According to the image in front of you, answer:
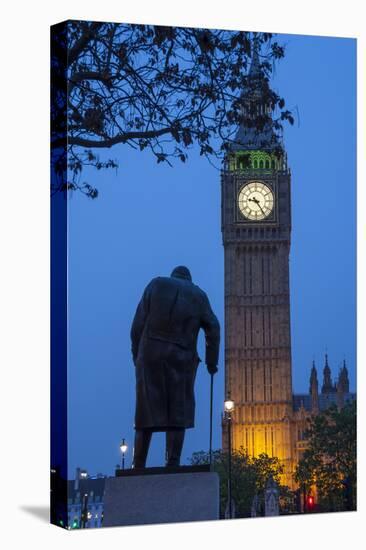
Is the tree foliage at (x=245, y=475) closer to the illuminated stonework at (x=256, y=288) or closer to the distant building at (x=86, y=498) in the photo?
the illuminated stonework at (x=256, y=288)

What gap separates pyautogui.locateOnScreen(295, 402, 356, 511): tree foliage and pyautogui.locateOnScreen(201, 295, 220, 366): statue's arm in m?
2.65

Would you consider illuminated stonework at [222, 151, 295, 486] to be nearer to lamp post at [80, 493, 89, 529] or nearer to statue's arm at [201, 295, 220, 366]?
statue's arm at [201, 295, 220, 366]

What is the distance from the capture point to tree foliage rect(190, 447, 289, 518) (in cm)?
2594

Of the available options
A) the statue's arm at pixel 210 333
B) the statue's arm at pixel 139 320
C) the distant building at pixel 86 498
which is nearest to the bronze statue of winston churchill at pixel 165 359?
the statue's arm at pixel 139 320

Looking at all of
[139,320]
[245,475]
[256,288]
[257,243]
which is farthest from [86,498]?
[257,243]

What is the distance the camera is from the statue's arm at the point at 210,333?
24719mm

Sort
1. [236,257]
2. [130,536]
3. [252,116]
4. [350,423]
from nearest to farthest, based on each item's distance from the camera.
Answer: [130,536] < [252,116] < [350,423] < [236,257]

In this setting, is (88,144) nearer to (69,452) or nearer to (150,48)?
(150,48)

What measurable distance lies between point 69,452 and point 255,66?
540 centimetres

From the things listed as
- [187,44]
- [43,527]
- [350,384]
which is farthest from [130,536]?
[187,44]

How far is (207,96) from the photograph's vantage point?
2483 cm

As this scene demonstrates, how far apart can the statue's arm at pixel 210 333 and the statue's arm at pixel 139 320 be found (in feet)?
2.55

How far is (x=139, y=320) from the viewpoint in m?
24.4

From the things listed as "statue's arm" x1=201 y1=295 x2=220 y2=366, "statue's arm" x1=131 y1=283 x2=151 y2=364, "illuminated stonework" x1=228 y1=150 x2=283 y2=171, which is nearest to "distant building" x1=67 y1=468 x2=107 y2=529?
"statue's arm" x1=131 y1=283 x2=151 y2=364
